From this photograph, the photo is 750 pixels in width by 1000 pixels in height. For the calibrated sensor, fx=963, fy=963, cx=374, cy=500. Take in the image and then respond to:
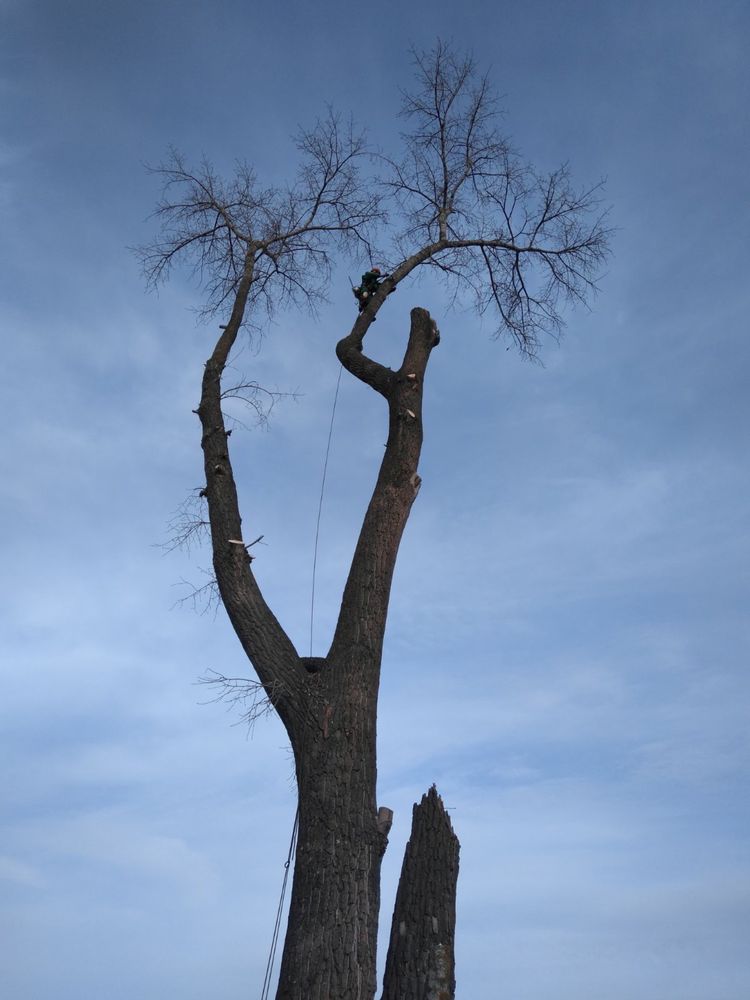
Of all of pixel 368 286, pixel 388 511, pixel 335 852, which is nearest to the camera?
pixel 335 852

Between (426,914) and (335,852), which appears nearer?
(335,852)

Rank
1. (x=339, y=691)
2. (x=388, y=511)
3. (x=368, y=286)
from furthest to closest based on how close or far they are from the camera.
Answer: (x=368, y=286)
(x=388, y=511)
(x=339, y=691)

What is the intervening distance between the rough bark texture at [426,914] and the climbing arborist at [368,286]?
3702 mm

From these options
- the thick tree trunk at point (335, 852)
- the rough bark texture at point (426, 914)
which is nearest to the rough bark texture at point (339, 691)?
the thick tree trunk at point (335, 852)

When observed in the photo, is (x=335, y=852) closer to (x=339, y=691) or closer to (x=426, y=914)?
(x=426, y=914)

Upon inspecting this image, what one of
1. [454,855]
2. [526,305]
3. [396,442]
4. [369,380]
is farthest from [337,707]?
[526,305]

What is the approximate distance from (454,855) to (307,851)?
35.4 inches

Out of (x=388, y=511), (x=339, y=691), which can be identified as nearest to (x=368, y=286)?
(x=388, y=511)

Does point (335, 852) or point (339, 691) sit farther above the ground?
point (339, 691)

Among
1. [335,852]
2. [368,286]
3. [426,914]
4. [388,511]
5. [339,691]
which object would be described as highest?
[368,286]

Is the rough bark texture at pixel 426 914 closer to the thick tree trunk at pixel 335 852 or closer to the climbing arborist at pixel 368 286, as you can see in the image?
the thick tree trunk at pixel 335 852

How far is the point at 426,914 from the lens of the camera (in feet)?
16.5

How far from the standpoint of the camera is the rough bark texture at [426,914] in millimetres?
4898

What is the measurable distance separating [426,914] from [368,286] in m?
4.43
